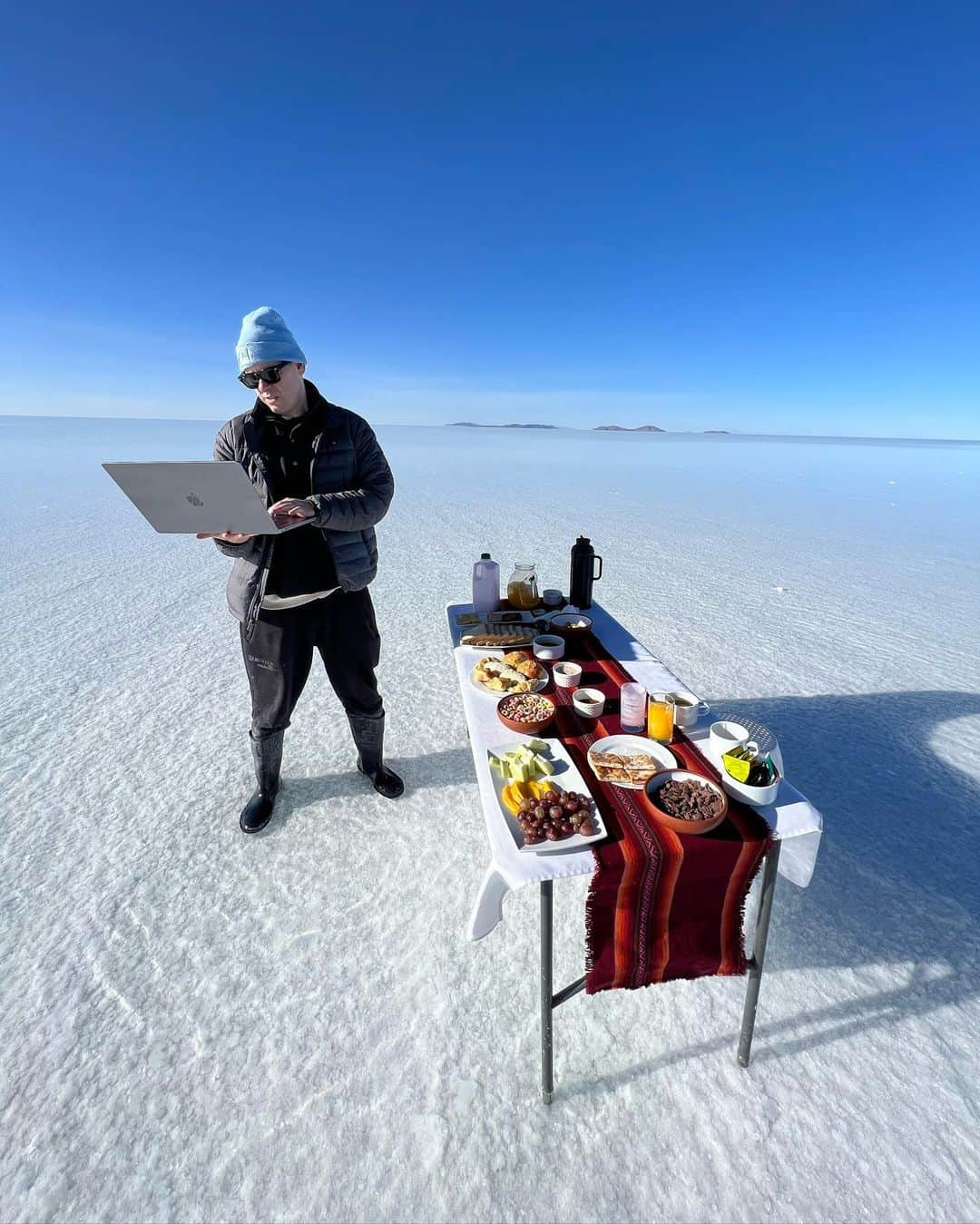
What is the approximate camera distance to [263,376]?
1828 millimetres

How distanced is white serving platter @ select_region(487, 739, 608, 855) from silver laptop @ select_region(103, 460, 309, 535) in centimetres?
104

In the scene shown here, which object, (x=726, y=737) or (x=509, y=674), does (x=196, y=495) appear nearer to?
(x=509, y=674)

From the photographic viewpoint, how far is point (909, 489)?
14.7m

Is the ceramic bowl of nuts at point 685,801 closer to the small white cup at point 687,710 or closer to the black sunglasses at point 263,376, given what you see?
the small white cup at point 687,710

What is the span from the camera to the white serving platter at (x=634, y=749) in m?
1.51

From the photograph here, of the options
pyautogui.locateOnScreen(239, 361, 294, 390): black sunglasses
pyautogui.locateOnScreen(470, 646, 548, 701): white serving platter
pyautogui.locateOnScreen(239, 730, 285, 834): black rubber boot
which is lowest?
pyautogui.locateOnScreen(239, 730, 285, 834): black rubber boot

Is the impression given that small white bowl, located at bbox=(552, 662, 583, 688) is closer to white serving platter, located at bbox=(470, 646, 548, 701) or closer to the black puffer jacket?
white serving platter, located at bbox=(470, 646, 548, 701)

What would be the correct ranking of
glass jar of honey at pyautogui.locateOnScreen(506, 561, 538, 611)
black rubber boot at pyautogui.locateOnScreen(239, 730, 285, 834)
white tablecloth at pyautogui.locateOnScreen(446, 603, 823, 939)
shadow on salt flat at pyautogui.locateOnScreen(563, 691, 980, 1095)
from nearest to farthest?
white tablecloth at pyautogui.locateOnScreen(446, 603, 823, 939)
shadow on salt flat at pyautogui.locateOnScreen(563, 691, 980, 1095)
black rubber boot at pyautogui.locateOnScreen(239, 730, 285, 834)
glass jar of honey at pyautogui.locateOnScreen(506, 561, 538, 611)

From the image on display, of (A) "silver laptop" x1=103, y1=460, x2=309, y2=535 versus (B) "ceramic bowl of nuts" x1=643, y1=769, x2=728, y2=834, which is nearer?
(B) "ceramic bowl of nuts" x1=643, y1=769, x2=728, y2=834

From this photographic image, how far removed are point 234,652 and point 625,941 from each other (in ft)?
11.1

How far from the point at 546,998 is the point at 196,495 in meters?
1.74

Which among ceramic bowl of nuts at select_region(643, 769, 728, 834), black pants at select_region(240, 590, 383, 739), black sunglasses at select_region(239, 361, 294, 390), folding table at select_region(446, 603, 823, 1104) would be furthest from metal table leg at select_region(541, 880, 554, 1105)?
black sunglasses at select_region(239, 361, 294, 390)

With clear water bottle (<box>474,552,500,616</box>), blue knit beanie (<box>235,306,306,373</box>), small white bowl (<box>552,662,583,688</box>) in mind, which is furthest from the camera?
clear water bottle (<box>474,552,500,616</box>)

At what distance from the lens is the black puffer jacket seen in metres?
1.94
